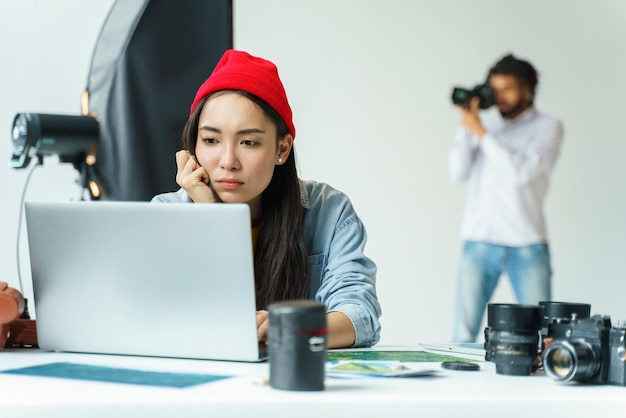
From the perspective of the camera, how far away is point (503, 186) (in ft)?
12.7

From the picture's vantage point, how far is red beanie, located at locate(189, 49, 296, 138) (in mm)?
1685

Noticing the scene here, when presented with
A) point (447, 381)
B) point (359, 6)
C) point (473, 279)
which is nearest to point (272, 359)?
point (447, 381)

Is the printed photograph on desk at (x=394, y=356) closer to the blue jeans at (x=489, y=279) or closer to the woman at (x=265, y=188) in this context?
the woman at (x=265, y=188)

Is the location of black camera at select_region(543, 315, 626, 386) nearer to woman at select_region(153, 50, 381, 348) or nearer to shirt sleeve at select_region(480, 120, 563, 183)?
woman at select_region(153, 50, 381, 348)

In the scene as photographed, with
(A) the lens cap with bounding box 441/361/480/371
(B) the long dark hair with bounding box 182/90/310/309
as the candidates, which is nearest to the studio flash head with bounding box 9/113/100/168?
(B) the long dark hair with bounding box 182/90/310/309

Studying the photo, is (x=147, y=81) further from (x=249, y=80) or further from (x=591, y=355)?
(x=591, y=355)

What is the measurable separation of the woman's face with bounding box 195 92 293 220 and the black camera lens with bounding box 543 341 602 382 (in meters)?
0.77

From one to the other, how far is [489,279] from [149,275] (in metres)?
2.77

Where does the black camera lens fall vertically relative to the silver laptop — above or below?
below

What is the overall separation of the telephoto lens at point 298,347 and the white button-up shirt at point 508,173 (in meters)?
2.96

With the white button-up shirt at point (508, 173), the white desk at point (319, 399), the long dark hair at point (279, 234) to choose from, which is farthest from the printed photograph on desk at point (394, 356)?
the white button-up shirt at point (508, 173)

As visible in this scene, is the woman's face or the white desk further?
the woman's face

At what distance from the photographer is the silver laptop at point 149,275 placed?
1125 mm

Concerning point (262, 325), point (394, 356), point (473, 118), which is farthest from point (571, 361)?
point (473, 118)
